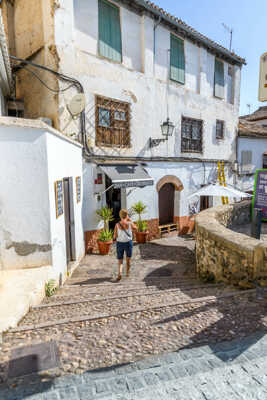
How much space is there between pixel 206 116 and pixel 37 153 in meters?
10.9

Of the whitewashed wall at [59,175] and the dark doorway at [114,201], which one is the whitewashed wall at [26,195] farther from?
the dark doorway at [114,201]

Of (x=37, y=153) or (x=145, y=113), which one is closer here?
(x=37, y=153)

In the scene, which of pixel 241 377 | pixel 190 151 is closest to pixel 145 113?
pixel 190 151

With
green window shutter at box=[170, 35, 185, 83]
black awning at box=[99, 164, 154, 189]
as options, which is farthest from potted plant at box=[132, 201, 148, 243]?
green window shutter at box=[170, 35, 185, 83]

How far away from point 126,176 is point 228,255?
5298 mm

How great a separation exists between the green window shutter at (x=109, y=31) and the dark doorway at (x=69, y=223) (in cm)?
555

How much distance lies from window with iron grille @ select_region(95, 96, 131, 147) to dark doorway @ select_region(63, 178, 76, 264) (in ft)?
9.33

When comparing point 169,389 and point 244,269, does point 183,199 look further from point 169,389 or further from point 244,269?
point 169,389

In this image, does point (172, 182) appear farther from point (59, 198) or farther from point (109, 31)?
point (59, 198)

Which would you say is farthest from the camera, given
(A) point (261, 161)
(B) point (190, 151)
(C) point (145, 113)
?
(A) point (261, 161)

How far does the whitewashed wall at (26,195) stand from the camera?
15.1 feet

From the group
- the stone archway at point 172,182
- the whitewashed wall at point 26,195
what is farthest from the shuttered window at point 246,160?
the whitewashed wall at point 26,195

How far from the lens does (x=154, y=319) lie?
3309 millimetres

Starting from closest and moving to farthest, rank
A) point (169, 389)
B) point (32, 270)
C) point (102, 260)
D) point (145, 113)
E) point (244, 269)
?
point (169, 389), point (244, 269), point (32, 270), point (102, 260), point (145, 113)
